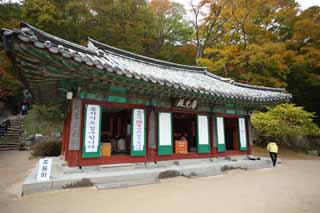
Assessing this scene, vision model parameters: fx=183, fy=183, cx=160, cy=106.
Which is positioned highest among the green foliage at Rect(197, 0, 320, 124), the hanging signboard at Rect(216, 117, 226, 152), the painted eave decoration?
the green foliage at Rect(197, 0, 320, 124)

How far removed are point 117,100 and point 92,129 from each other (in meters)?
1.14

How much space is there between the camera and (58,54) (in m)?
3.32

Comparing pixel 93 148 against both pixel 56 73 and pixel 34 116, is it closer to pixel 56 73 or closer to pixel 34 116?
pixel 56 73

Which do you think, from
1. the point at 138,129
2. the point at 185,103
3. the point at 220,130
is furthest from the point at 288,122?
the point at 138,129

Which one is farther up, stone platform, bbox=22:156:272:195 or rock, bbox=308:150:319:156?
stone platform, bbox=22:156:272:195

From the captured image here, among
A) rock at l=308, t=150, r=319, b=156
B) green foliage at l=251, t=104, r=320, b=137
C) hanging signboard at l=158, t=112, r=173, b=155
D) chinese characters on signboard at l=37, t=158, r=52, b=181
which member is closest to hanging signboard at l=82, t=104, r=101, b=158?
chinese characters on signboard at l=37, t=158, r=52, b=181

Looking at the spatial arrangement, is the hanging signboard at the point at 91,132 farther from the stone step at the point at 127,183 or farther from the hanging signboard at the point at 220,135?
the hanging signboard at the point at 220,135

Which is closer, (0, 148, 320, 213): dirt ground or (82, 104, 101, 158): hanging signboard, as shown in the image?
(0, 148, 320, 213): dirt ground

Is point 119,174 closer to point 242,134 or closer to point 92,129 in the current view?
point 92,129

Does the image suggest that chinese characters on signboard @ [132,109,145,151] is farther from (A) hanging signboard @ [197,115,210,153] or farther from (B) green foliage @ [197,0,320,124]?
(B) green foliage @ [197,0,320,124]

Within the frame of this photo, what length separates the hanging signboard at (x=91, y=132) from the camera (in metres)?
5.11

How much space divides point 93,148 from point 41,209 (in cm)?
208

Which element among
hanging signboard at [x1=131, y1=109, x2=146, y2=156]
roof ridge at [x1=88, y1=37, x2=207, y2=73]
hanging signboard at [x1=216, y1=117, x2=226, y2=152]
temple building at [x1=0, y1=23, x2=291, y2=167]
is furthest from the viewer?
roof ridge at [x1=88, y1=37, x2=207, y2=73]

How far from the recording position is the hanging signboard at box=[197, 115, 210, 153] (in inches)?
291
